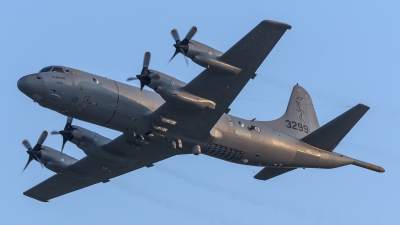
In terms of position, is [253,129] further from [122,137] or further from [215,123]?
[122,137]

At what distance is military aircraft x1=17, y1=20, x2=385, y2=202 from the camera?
32.5 metres

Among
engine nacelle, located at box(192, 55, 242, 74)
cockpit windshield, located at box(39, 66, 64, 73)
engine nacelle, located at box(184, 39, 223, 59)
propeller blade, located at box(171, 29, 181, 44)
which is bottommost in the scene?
cockpit windshield, located at box(39, 66, 64, 73)

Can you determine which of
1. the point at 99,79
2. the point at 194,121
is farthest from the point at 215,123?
the point at 99,79

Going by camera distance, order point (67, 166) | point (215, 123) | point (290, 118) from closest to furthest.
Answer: point (215, 123) → point (67, 166) → point (290, 118)

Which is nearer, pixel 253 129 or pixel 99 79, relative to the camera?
pixel 99 79

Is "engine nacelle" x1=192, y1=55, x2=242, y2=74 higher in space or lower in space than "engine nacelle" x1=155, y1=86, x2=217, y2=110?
higher

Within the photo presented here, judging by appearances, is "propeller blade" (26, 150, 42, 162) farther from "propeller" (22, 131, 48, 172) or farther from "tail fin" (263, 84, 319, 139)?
"tail fin" (263, 84, 319, 139)

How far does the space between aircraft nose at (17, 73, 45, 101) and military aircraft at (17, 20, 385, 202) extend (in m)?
0.04

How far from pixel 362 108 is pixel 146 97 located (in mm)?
11216

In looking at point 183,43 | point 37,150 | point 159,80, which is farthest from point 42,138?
point 183,43

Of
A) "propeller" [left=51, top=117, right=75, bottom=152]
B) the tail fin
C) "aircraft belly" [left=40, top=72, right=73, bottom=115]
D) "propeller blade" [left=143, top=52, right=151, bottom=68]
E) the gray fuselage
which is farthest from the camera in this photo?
the tail fin

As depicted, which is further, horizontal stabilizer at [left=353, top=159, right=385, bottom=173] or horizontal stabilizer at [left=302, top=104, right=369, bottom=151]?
horizontal stabilizer at [left=353, top=159, right=385, bottom=173]

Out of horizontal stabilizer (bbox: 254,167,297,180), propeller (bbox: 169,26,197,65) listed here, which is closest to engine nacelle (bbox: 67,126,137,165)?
propeller (bbox: 169,26,197,65)

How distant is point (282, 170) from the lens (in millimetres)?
40219
